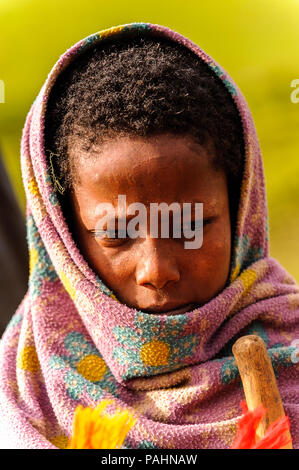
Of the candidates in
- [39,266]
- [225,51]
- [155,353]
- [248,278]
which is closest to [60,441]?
[155,353]

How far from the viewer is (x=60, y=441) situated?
3.63 feet

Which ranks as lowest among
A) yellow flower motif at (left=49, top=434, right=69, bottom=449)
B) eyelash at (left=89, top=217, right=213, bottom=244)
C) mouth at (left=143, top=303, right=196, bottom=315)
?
yellow flower motif at (left=49, top=434, right=69, bottom=449)

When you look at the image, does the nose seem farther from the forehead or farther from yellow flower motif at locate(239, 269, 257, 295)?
yellow flower motif at locate(239, 269, 257, 295)

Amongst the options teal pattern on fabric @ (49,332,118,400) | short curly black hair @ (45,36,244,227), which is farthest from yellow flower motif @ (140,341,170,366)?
short curly black hair @ (45,36,244,227)

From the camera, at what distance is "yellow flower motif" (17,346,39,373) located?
1.23 meters

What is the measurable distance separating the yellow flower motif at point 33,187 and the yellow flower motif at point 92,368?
13.3 inches

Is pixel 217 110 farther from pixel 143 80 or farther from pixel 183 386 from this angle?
pixel 183 386

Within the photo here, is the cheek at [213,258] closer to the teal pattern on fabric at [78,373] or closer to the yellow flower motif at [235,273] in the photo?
the yellow flower motif at [235,273]

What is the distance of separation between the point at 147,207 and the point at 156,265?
0.10 m

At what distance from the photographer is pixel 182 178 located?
1.01m

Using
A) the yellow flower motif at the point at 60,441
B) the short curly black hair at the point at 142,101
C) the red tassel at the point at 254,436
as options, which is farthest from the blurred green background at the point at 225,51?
the red tassel at the point at 254,436

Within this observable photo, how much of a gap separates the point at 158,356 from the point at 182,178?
314 mm

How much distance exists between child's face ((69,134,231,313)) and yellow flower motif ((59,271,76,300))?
0.22ft

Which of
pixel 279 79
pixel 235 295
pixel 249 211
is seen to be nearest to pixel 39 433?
pixel 235 295
